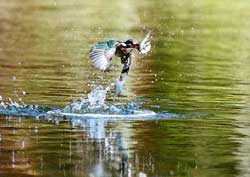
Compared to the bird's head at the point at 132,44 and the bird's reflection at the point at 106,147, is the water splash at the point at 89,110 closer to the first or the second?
the bird's reflection at the point at 106,147

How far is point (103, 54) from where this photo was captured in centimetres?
1703

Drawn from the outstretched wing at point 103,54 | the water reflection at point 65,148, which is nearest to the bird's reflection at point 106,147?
the water reflection at point 65,148

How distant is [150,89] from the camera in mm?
22031

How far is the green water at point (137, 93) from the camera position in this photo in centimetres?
1351

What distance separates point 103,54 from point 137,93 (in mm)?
4279

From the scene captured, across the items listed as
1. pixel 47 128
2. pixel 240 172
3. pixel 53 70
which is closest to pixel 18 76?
pixel 53 70

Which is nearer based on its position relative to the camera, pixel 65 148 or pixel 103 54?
pixel 65 148

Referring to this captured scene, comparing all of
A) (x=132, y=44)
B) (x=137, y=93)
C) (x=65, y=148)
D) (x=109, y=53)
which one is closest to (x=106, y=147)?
(x=65, y=148)

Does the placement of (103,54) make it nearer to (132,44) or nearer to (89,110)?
(132,44)

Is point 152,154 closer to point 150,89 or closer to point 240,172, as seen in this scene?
point 240,172

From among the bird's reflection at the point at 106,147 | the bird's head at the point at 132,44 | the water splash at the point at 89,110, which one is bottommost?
the bird's reflection at the point at 106,147

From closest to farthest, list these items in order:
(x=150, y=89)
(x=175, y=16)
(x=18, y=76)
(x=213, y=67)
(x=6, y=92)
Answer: (x=6, y=92) < (x=150, y=89) < (x=18, y=76) < (x=213, y=67) < (x=175, y=16)

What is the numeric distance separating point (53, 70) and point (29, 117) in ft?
25.5

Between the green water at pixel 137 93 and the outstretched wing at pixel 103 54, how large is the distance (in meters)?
0.84
